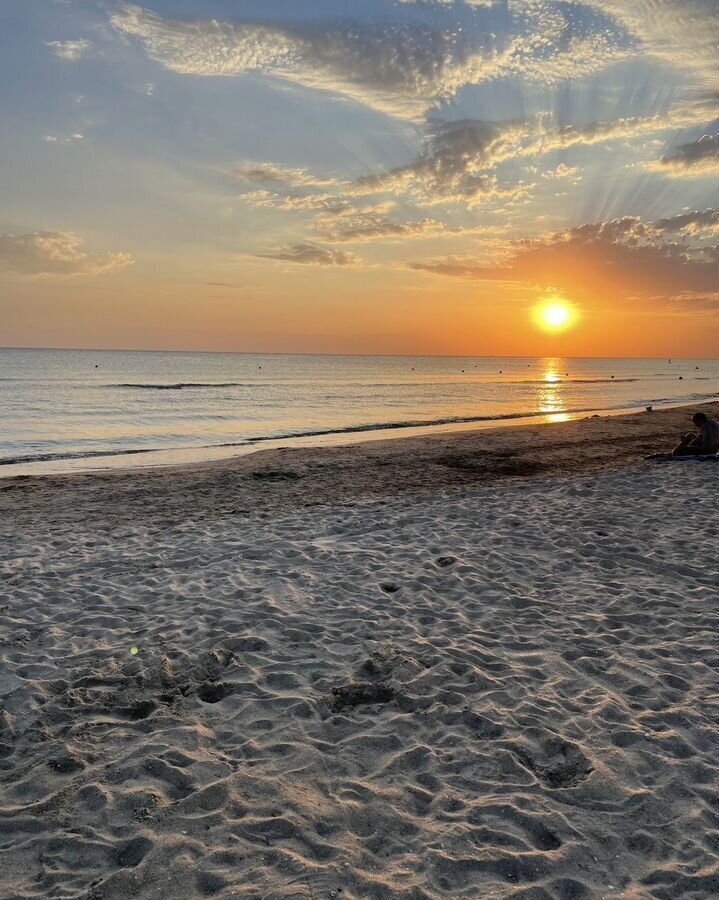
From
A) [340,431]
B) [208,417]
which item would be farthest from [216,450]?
[208,417]

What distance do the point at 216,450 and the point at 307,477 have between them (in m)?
9.30

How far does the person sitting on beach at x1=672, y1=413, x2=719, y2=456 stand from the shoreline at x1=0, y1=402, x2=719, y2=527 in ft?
5.27

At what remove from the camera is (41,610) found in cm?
666

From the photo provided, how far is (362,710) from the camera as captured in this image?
4.81 metres

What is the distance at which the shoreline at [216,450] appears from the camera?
19094 mm

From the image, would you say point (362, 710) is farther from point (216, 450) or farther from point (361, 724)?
point (216, 450)

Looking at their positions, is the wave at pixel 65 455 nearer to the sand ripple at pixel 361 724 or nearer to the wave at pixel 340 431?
the wave at pixel 340 431

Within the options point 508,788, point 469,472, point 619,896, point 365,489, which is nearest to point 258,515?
point 365,489

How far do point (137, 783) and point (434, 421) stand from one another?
3093 cm

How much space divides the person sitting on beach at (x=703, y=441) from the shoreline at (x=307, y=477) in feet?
5.27

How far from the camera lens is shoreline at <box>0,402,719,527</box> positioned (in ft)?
39.8

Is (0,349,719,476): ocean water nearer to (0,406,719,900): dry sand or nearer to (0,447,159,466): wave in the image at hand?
(0,447,159,466): wave

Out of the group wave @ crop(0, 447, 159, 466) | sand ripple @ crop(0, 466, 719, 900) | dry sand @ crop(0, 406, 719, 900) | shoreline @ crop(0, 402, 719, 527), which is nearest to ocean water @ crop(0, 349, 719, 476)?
wave @ crop(0, 447, 159, 466)

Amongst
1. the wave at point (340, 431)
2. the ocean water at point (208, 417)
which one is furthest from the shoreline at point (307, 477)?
the wave at point (340, 431)
